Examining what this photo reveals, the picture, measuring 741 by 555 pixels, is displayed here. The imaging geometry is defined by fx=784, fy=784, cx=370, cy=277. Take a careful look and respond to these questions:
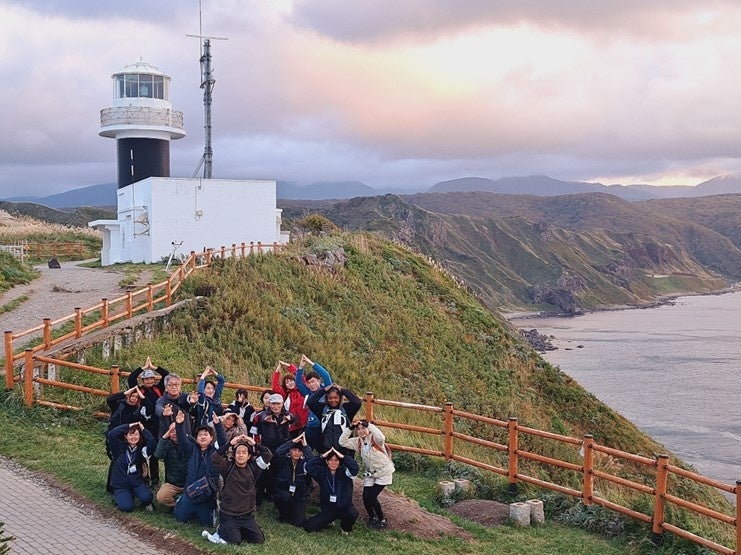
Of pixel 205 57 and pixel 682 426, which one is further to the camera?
pixel 682 426

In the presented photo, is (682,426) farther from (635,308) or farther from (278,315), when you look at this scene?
(635,308)

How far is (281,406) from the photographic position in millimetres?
8875

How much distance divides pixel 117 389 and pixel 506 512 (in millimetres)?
6246

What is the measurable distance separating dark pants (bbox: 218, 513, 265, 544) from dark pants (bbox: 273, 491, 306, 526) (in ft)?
1.85

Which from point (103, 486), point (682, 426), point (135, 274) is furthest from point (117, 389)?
point (682, 426)

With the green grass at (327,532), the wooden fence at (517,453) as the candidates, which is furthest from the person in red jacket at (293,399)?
the wooden fence at (517,453)

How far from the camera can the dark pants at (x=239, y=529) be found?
7.64 metres

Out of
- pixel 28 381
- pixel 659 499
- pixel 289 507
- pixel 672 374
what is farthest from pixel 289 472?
pixel 672 374

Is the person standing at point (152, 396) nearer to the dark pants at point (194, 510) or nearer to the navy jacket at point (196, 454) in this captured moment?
the navy jacket at point (196, 454)

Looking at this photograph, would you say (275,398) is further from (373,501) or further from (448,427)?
(448,427)

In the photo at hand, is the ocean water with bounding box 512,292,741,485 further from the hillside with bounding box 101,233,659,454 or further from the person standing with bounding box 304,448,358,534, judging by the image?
the person standing with bounding box 304,448,358,534

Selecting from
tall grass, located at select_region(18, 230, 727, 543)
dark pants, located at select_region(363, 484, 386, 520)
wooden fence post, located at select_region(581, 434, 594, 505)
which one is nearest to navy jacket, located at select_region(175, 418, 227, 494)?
dark pants, located at select_region(363, 484, 386, 520)

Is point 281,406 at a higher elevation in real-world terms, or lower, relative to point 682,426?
higher

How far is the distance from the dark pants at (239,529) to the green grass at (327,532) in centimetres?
13
